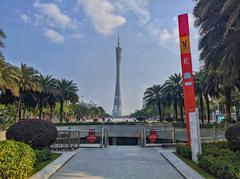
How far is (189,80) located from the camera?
1330cm

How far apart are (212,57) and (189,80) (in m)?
7.27

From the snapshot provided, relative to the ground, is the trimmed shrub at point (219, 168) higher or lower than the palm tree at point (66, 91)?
lower

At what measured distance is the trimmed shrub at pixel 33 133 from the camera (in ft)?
46.0

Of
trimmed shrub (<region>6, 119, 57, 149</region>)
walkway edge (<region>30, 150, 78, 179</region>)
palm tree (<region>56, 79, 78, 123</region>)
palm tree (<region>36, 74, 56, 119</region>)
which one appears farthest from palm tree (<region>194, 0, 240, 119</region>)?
palm tree (<region>56, 79, 78, 123</region>)

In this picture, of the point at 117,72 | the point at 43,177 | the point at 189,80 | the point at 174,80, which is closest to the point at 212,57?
the point at 189,80

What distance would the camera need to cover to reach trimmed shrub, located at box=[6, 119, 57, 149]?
14.0 metres

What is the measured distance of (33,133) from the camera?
14141 millimetres

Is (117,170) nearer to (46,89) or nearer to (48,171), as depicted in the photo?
(48,171)

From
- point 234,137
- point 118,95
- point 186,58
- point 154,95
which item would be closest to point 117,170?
point 186,58

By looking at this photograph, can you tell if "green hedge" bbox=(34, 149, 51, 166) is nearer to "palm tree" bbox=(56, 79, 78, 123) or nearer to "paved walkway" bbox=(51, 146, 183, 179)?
"paved walkway" bbox=(51, 146, 183, 179)

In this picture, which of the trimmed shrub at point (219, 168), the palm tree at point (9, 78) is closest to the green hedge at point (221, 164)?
the trimmed shrub at point (219, 168)

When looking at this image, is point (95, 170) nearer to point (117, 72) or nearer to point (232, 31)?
point (232, 31)

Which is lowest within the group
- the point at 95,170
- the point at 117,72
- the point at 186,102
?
the point at 95,170

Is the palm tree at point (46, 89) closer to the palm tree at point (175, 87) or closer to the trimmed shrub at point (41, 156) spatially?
the palm tree at point (175, 87)
